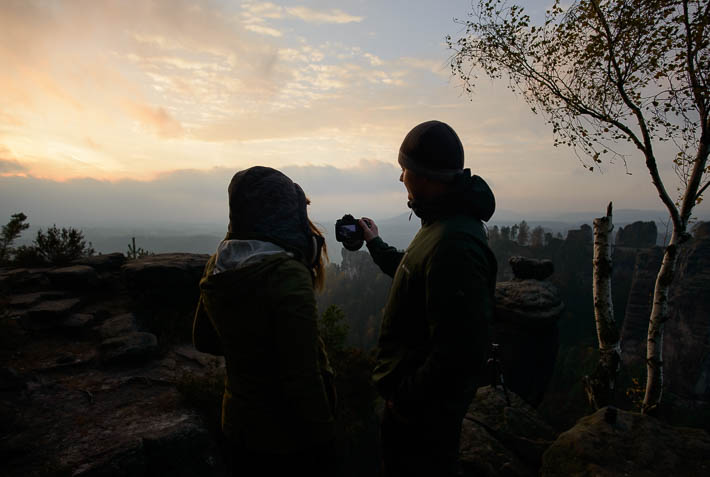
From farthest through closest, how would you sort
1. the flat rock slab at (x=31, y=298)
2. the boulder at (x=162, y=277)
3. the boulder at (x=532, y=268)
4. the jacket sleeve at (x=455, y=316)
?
the boulder at (x=532, y=268)
the boulder at (x=162, y=277)
the flat rock slab at (x=31, y=298)
the jacket sleeve at (x=455, y=316)

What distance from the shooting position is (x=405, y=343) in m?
2.55

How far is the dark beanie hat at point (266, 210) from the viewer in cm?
246

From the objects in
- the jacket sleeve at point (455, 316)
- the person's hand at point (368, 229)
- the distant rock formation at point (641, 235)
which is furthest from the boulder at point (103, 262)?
the distant rock formation at point (641, 235)

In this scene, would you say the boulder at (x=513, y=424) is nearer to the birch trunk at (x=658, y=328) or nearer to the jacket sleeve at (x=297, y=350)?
the birch trunk at (x=658, y=328)

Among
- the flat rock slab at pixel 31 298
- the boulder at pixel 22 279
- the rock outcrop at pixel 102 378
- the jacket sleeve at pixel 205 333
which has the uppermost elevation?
the jacket sleeve at pixel 205 333

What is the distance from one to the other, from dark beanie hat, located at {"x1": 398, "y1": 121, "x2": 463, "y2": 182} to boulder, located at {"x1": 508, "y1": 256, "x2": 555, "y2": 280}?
48.0ft

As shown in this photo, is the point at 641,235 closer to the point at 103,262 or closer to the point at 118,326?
the point at 103,262

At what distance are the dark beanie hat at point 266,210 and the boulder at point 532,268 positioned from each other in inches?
597

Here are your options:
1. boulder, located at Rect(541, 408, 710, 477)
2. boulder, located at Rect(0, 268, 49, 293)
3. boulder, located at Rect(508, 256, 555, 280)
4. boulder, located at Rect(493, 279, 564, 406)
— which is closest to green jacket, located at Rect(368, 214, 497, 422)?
boulder, located at Rect(541, 408, 710, 477)

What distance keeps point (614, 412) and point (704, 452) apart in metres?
1.01

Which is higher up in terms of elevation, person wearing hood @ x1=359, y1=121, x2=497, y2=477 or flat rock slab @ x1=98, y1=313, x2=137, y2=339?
person wearing hood @ x1=359, y1=121, x2=497, y2=477

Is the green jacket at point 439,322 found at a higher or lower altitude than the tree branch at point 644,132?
lower

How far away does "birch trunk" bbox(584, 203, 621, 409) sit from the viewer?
22.8 feet

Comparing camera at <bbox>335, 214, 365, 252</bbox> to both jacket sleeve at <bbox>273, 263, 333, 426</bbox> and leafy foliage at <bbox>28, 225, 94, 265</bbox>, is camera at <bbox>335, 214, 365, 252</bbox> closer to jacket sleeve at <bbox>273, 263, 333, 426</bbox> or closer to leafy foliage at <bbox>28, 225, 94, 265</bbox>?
jacket sleeve at <bbox>273, 263, 333, 426</bbox>
